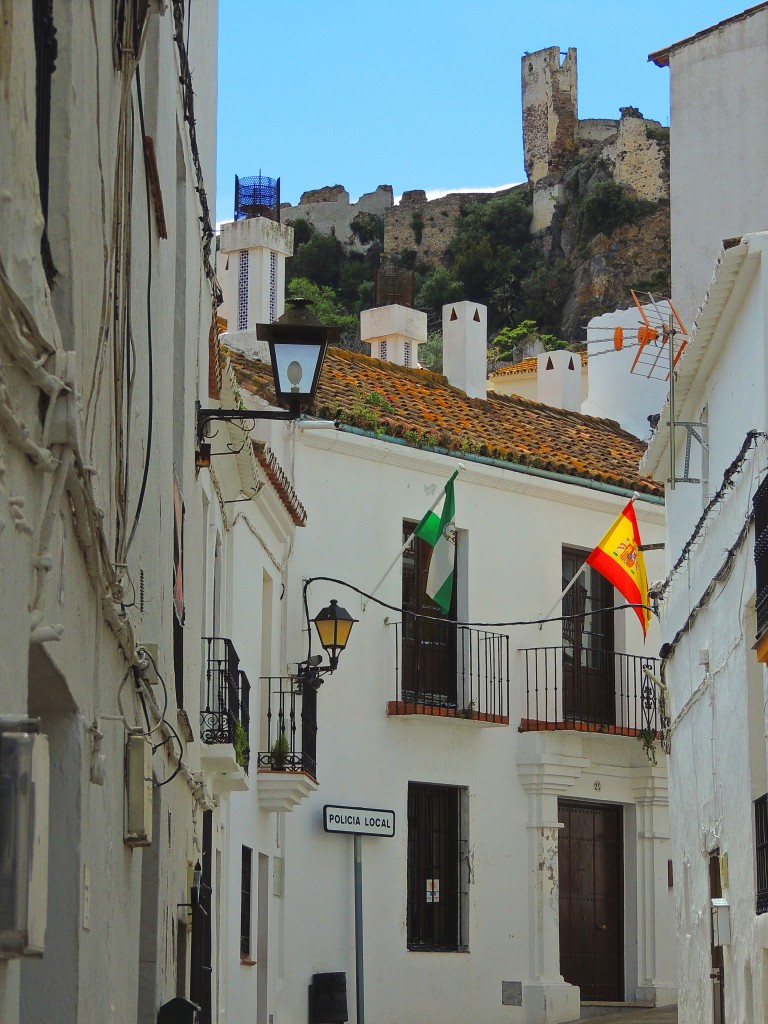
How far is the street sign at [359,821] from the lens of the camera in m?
17.6

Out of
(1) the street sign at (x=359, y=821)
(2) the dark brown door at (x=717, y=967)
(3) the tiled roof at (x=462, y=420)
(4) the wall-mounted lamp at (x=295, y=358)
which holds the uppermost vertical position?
(3) the tiled roof at (x=462, y=420)

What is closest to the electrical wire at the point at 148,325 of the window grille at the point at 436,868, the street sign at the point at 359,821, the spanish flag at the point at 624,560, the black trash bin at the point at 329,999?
the spanish flag at the point at 624,560

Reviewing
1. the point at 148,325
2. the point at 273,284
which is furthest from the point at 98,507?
the point at 273,284

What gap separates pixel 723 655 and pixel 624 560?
498 centimetres

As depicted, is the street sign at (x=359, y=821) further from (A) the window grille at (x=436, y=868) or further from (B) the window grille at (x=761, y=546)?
(B) the window grille at (x=761, y=546)

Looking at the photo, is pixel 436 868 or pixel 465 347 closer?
pixel 436 868

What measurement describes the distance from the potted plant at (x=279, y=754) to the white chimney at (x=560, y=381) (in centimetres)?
1154

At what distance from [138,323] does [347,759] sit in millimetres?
11808

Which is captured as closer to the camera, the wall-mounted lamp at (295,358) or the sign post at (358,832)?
the wall-mounted lamp at (295,358)

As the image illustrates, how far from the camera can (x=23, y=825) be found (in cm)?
323

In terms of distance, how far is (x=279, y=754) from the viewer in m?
15.7

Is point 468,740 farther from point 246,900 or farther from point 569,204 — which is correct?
point 569,204

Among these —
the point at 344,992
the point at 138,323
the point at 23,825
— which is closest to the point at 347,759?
the point at 344,992

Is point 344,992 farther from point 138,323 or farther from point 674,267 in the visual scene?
point 138,323
